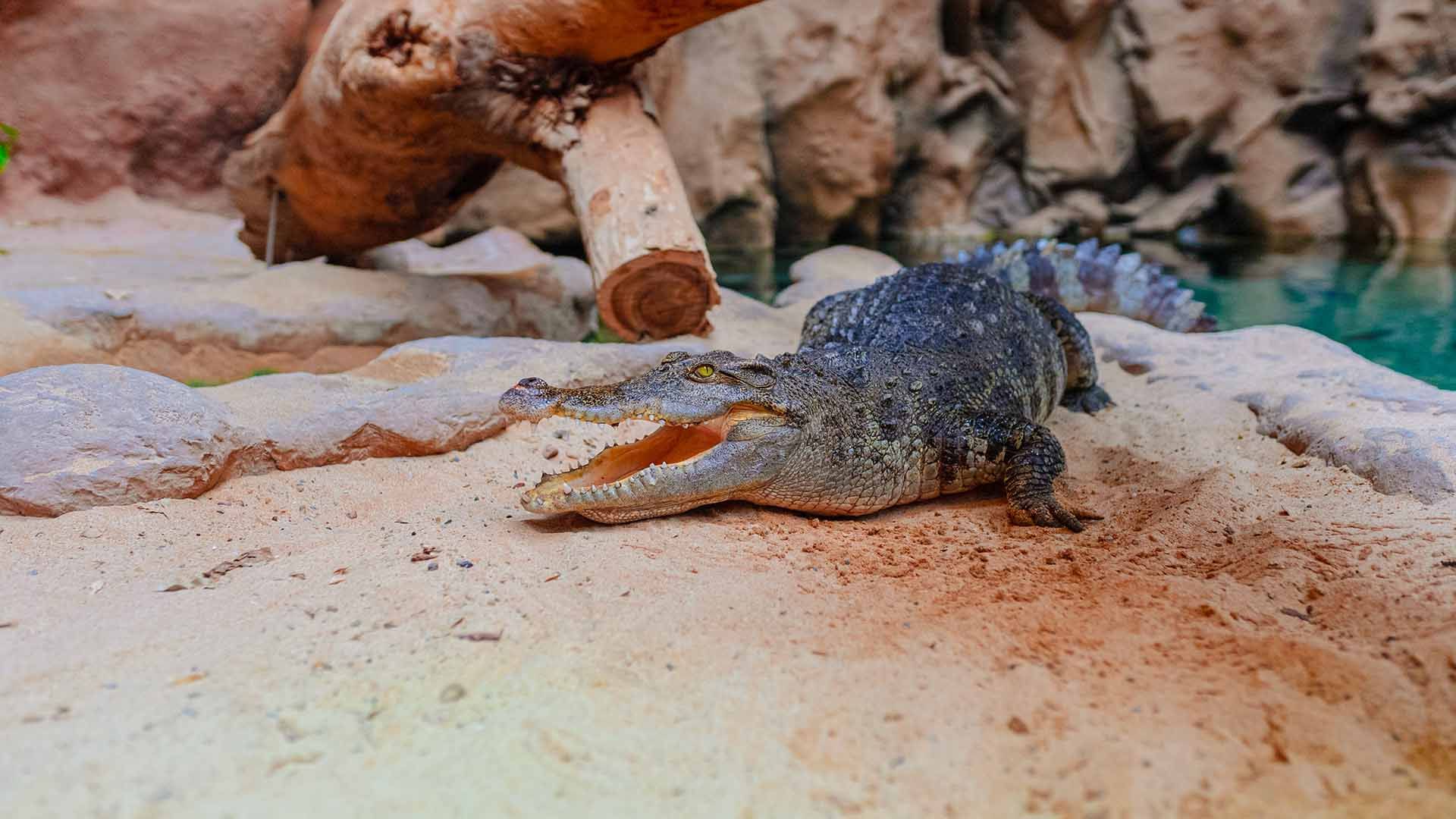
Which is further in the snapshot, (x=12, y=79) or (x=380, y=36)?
(x=12, y=79)

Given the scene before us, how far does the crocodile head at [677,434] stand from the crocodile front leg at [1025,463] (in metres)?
0.77

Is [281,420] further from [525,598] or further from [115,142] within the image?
[115,142]

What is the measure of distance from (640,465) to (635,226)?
1893 mm

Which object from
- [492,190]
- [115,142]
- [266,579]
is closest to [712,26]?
[492,190]

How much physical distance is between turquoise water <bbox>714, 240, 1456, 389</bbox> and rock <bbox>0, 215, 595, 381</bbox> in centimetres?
308

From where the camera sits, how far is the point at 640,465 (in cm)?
305

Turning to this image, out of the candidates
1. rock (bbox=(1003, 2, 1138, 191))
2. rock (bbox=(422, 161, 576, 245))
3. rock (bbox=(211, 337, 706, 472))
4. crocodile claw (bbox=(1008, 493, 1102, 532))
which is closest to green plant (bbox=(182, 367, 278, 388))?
rock (bbox=(211, 337, 706, 472))

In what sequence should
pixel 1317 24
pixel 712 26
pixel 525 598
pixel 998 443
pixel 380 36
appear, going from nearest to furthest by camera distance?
1. pixel 525 598
2. pixel 998 443
3. pixel 380 36
4. pixel 712 26
5. pixel 1317 24

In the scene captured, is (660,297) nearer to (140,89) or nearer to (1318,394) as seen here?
(1318,394)

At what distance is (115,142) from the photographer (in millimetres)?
10312

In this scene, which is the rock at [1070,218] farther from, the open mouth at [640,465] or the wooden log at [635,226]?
the open mouth at [640,465]

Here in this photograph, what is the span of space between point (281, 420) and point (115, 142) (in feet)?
30.7

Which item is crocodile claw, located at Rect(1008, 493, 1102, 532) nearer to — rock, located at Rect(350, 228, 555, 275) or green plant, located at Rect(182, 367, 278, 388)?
green plant, located at Rect(182, 367, 278, 388)

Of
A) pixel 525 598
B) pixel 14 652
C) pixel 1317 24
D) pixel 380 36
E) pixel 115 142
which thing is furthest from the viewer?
pixel 1317 24
